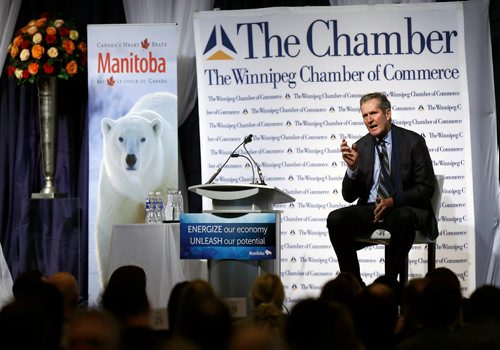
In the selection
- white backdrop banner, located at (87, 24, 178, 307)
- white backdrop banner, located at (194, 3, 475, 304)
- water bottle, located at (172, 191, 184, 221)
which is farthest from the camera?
white backdrop banner, located at (87, 24, 178, 307)

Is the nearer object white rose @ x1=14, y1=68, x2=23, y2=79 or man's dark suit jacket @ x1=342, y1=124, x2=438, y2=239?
man's dark suit jacket @ x1=342, y1=124, x2=438, y2=239

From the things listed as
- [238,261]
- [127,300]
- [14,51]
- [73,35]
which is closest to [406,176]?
[238,261]

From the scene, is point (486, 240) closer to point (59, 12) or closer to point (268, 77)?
point (268, 77)

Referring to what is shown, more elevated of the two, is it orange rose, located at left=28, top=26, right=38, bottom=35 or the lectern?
orange rose, located at left=28, top=26, right=38, bottom=35

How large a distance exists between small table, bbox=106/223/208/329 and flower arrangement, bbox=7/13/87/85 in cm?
194

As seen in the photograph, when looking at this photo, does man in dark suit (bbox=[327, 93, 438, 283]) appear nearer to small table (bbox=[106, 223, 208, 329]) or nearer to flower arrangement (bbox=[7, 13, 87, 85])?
small table (bbox=[106, 223, 208, 329])

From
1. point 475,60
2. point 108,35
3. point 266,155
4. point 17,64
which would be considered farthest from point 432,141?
point 17,64

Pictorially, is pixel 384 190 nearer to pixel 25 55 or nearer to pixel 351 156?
pixel 351 156

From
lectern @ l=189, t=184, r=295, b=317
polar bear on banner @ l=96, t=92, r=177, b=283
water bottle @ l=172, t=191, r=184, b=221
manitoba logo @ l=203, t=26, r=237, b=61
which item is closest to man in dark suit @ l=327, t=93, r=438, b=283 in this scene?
lectern @ l=189, t=184, r=295, b=317

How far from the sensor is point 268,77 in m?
7.41

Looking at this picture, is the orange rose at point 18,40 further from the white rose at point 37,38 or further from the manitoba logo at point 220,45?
the manitoba logo at point 220,45

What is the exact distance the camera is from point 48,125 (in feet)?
24.9

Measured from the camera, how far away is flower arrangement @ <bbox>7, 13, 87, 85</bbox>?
737 centimetres

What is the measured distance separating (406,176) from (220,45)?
237cm
